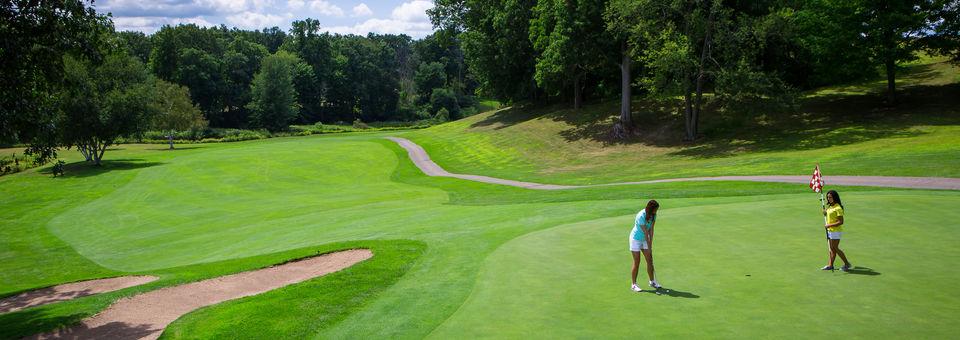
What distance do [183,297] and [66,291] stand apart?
5.95 meters

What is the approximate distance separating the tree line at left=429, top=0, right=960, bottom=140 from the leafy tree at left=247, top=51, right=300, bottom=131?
2754 inches

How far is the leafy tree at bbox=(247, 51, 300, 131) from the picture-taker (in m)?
117

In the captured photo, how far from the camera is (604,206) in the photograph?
2517 centimetres

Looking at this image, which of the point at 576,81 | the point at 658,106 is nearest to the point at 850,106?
the point at 658,106

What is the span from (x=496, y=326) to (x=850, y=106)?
178 ft

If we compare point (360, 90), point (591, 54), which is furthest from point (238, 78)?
point (591, 54)

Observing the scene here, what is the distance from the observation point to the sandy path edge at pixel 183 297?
13.4 meters

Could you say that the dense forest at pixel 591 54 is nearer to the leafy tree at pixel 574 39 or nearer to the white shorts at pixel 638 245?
the leafy tree at pixel 574 39

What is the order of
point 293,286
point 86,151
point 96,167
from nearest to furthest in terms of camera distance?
point 293,286, point 96,167, point 86,151

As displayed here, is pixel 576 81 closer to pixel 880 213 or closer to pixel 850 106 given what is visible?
pixel 850 106

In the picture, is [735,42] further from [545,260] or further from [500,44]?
[545,260]

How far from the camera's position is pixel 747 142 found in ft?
158

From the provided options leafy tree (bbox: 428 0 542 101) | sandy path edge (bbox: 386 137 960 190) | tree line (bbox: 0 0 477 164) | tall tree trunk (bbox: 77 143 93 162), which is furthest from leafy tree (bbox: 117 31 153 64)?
sandy path edge (bbox: 386 137 960 190)

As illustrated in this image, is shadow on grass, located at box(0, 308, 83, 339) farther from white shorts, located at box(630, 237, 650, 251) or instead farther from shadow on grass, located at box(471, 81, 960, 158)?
shadow on grass, located at box(471, 81, 960, 158)
